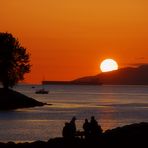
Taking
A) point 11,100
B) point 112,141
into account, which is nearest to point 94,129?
point 112,141

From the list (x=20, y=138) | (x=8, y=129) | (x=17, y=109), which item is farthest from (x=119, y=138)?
(x=17, y=109)

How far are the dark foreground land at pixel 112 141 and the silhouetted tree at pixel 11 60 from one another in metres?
90.2

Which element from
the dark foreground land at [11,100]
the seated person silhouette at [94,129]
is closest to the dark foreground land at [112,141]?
the seated person silhouette at [94,129]

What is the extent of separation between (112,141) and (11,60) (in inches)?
3728

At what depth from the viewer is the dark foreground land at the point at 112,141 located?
38.9 meters

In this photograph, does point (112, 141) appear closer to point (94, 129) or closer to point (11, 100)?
point (94, 129)

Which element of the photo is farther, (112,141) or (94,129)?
(112,141)

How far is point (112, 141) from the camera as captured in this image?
132 feet

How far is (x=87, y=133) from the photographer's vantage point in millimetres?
40156

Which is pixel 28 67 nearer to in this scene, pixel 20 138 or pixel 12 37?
pixel 12 37

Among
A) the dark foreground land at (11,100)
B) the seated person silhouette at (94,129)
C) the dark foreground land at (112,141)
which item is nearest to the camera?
the dark foreground land at (112,141)

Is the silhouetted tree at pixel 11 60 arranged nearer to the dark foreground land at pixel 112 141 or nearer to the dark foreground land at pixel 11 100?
the dark foreground land at pixel 11 100

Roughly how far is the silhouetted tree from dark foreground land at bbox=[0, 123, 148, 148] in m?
90.2

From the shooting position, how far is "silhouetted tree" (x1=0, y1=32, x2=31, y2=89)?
5212 inches
